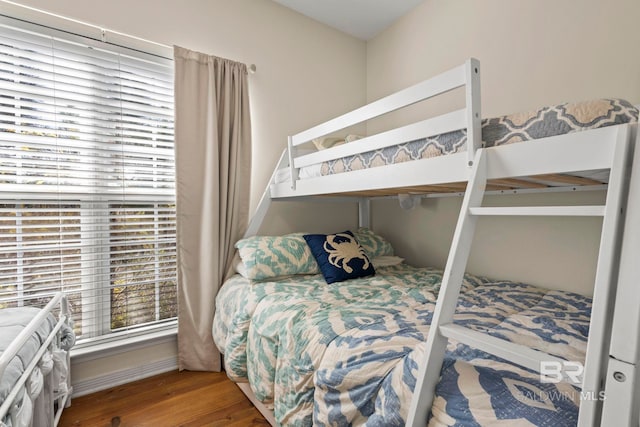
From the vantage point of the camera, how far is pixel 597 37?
5.54 ft

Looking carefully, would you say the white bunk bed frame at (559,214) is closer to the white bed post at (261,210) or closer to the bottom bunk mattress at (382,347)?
the bottom bunk mattress at (382,347)

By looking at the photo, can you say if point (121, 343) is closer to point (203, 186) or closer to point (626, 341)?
point (203, 186)

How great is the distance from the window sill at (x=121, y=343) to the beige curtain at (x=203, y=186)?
0.38 feet

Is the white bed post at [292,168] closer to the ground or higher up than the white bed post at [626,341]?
higher up

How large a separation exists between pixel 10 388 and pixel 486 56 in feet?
9.36

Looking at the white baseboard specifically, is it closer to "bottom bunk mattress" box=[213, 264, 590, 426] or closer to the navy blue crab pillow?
"bottom bunk mattress" box=[213, 264, 590, 426]

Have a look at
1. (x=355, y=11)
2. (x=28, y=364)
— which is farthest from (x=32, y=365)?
(x=355, y=11)

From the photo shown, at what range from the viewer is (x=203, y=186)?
7.11 ft

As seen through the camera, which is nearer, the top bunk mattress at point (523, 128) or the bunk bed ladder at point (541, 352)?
the bunk bed ladder at point (541, 352)

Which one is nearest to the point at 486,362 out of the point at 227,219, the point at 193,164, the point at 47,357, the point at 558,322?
the point at 558,322

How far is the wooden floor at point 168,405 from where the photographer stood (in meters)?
1.65

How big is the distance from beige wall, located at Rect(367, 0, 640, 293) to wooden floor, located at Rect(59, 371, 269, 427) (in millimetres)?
1679

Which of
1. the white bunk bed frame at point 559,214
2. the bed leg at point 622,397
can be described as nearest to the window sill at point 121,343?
the white bunk bed frame at point 559,214

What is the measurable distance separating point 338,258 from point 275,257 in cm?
40
